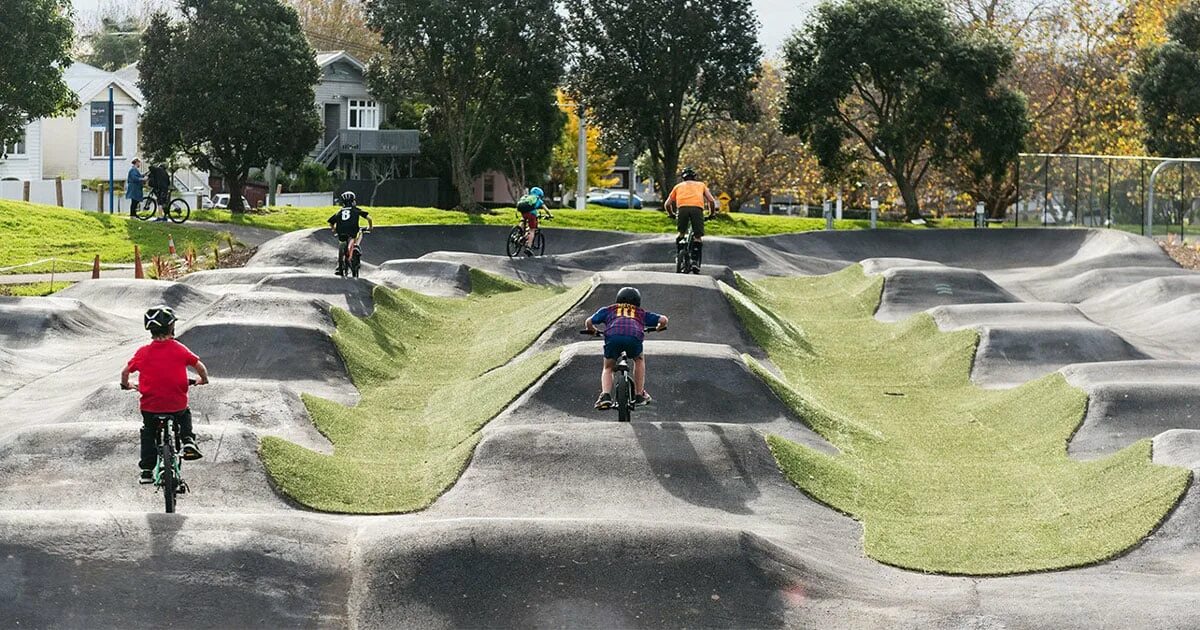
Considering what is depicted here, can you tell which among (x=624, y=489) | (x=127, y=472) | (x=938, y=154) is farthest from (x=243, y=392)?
(x=938, y=154)

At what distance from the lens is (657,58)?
2188 inches

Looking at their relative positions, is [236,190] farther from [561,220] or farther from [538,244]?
[538,244]

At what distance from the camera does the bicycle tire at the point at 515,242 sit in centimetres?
3662

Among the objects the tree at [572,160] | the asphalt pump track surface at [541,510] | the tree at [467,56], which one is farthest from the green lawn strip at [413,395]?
the tree at [572,160]

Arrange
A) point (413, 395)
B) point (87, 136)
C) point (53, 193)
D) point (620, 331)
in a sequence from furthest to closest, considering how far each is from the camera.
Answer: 1. point (87, 136)
2. point (53, 193)
3. point (413, 395)
4. point (620, 331)

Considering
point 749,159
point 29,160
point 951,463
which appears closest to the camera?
point 951,463

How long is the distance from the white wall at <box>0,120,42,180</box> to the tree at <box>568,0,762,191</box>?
26.0 m

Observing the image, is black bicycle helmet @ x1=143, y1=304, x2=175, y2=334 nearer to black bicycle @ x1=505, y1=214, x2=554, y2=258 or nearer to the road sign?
Result: black bicycle @ x1=505, y1=214, x2=554, y2=258

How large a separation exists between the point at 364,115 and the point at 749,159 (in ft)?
71.7

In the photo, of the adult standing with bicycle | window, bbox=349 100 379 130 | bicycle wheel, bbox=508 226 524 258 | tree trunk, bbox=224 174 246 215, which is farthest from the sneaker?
window, bbox=349 100 379 130

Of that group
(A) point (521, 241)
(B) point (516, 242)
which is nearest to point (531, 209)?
(A) point (521, 241)

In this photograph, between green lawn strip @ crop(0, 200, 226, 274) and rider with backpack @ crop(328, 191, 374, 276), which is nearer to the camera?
rider with backpack @ crop(328, 191, 374, 276)

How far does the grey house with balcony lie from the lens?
259ft

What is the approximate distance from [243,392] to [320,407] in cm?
98
